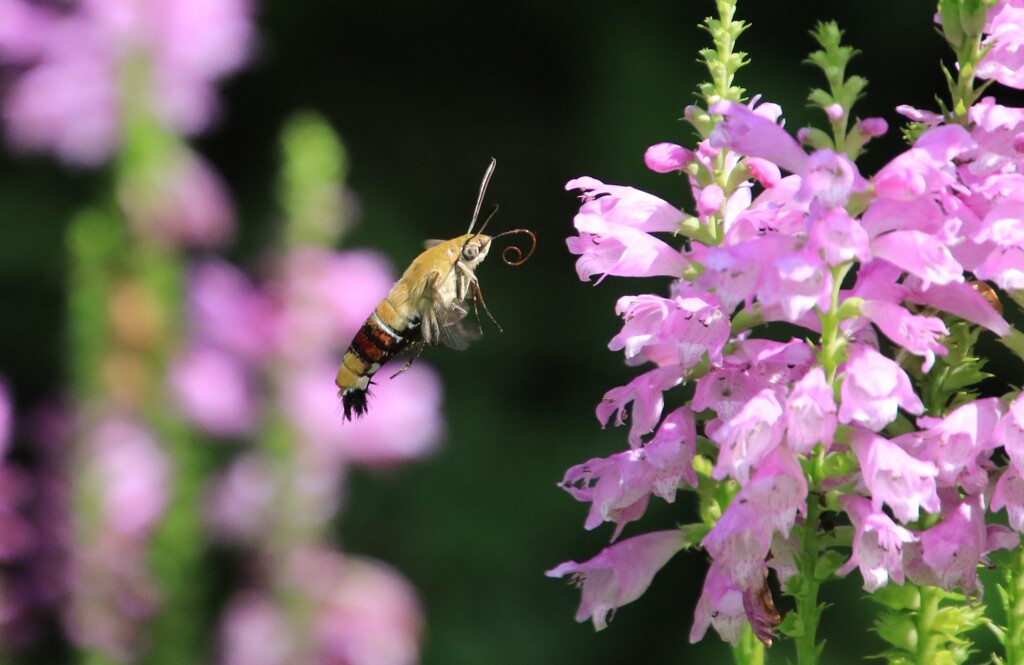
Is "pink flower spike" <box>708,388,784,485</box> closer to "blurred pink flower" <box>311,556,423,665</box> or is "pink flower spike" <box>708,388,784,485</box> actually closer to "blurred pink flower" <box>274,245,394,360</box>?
"blurred pink flower" <box>274,245,394,360</box>

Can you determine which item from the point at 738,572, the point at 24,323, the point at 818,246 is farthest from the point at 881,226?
the point at 24,323

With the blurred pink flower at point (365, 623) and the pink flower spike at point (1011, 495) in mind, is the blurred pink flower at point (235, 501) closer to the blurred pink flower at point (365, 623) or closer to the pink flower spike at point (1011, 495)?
the blurred pink flower at point (365, 623)

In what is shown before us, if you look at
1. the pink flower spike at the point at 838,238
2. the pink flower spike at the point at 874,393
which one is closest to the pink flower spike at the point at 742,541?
the pink flower spike at the point at 874,393

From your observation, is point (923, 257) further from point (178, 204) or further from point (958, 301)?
point (178, 204)

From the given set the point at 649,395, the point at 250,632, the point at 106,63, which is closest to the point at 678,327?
the point at 649,395

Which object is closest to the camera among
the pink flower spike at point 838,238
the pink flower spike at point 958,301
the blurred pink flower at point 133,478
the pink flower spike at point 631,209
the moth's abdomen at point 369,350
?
the pink flower spike at point 838,238

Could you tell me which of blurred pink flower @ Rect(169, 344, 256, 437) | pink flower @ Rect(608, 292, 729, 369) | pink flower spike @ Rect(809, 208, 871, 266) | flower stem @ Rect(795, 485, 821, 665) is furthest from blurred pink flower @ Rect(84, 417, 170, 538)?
pink flower spike @ Rect(809, 208, 871, 266)

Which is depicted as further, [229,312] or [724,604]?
[229,312]
